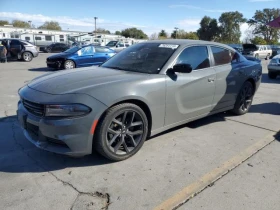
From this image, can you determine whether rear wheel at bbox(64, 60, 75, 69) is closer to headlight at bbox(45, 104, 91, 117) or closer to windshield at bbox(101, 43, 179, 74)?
windshield at bbox(101, 43, 179, 74)

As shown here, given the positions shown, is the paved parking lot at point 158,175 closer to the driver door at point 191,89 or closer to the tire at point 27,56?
the driver door at point 191,89

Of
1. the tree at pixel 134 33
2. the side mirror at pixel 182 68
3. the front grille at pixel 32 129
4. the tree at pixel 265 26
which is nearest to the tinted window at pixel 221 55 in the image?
the side mirror at pixel 182 68

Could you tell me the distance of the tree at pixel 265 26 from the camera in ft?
198

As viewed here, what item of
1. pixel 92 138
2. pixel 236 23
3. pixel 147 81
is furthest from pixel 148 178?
pixel 236 23

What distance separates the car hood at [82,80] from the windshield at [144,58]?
9.3 inches

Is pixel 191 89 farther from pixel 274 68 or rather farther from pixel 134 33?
pixel 134 33

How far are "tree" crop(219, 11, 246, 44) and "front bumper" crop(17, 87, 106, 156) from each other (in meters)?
72.0

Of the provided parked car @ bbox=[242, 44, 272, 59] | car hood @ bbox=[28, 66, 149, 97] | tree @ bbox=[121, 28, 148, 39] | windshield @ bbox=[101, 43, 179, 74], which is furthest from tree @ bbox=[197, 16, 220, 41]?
car hood @ bbox=[28, 66, 149, 97]

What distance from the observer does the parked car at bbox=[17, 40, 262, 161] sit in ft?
9.22

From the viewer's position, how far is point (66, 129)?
276 cm

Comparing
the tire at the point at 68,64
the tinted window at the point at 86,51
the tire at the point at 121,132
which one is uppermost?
the tinted window at the point at 86,51

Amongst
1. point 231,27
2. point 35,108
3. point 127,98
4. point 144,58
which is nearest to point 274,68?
point 144,58

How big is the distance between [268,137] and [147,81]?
2363mm

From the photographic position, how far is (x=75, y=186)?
2.69 metres
